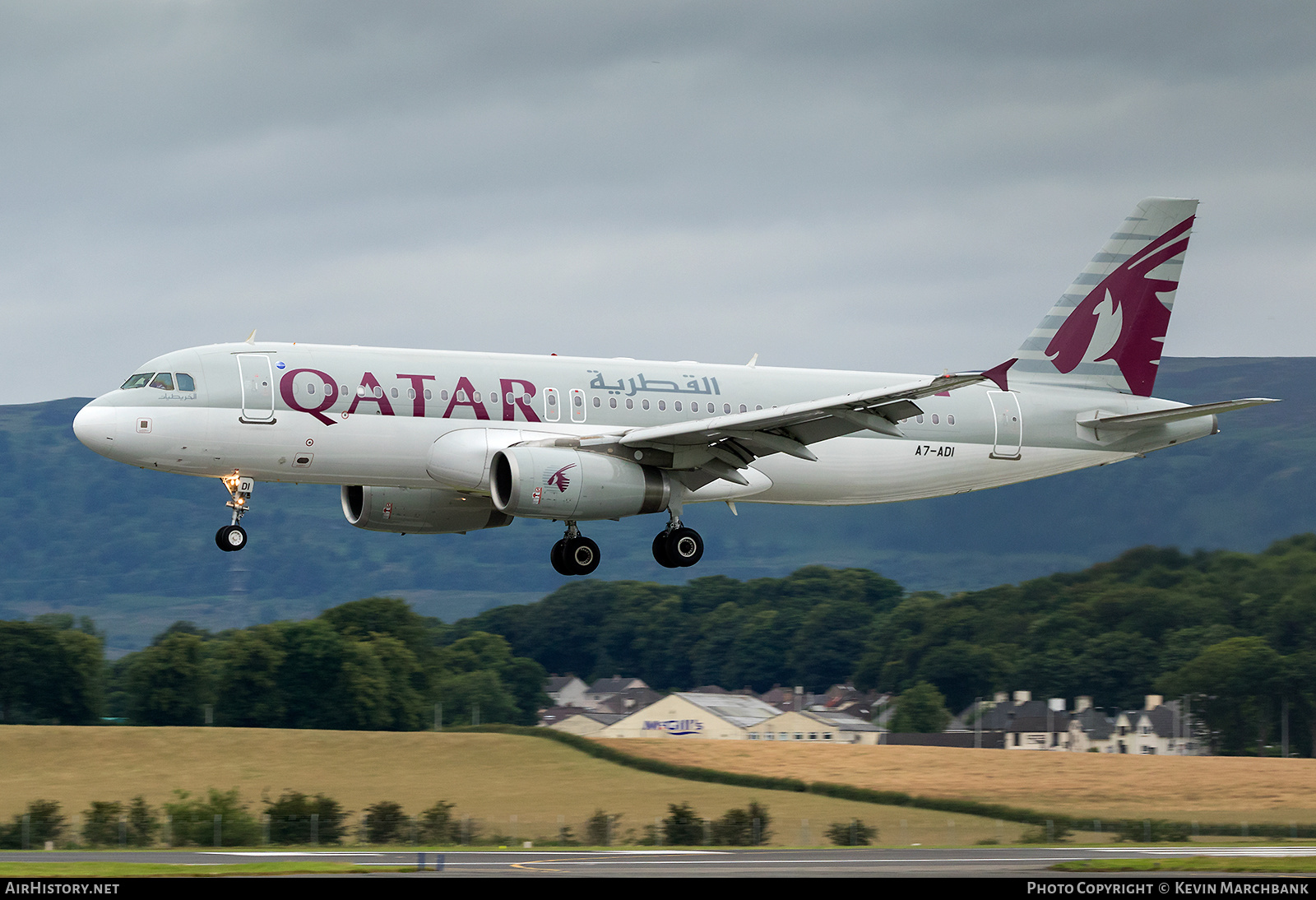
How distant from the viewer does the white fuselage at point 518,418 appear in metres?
34.1

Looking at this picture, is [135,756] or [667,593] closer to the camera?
[135,756]

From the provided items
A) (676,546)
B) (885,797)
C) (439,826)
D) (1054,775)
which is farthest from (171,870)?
(1054,775)

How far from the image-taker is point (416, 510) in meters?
38.9

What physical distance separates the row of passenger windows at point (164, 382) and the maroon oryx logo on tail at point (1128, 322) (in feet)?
71.1

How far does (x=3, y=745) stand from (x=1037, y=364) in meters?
46.3

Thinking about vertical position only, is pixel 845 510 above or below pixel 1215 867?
above

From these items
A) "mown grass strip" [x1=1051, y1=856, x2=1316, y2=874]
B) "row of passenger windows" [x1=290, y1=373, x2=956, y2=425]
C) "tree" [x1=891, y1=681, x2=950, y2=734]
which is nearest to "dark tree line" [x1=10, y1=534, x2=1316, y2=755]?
"tree" [x1=891, y1=681, x2=950, y2=734]

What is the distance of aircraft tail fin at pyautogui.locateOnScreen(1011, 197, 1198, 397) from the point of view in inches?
1676

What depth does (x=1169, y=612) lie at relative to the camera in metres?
78.1

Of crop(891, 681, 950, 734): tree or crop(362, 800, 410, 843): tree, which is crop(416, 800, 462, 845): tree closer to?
crop(362, 800, 410, 843): tree

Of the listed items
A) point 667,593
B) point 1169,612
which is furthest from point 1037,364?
point 667,593

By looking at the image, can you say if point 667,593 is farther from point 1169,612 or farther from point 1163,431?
point 1163,431

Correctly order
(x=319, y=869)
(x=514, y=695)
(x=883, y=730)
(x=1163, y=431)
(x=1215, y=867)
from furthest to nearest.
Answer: (x=514, y=695) → (x=883, y=730) → (x=1163, y=431) → (x=319, y=869) → (x=1215, y=867)

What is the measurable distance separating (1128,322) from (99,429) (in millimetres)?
25920
